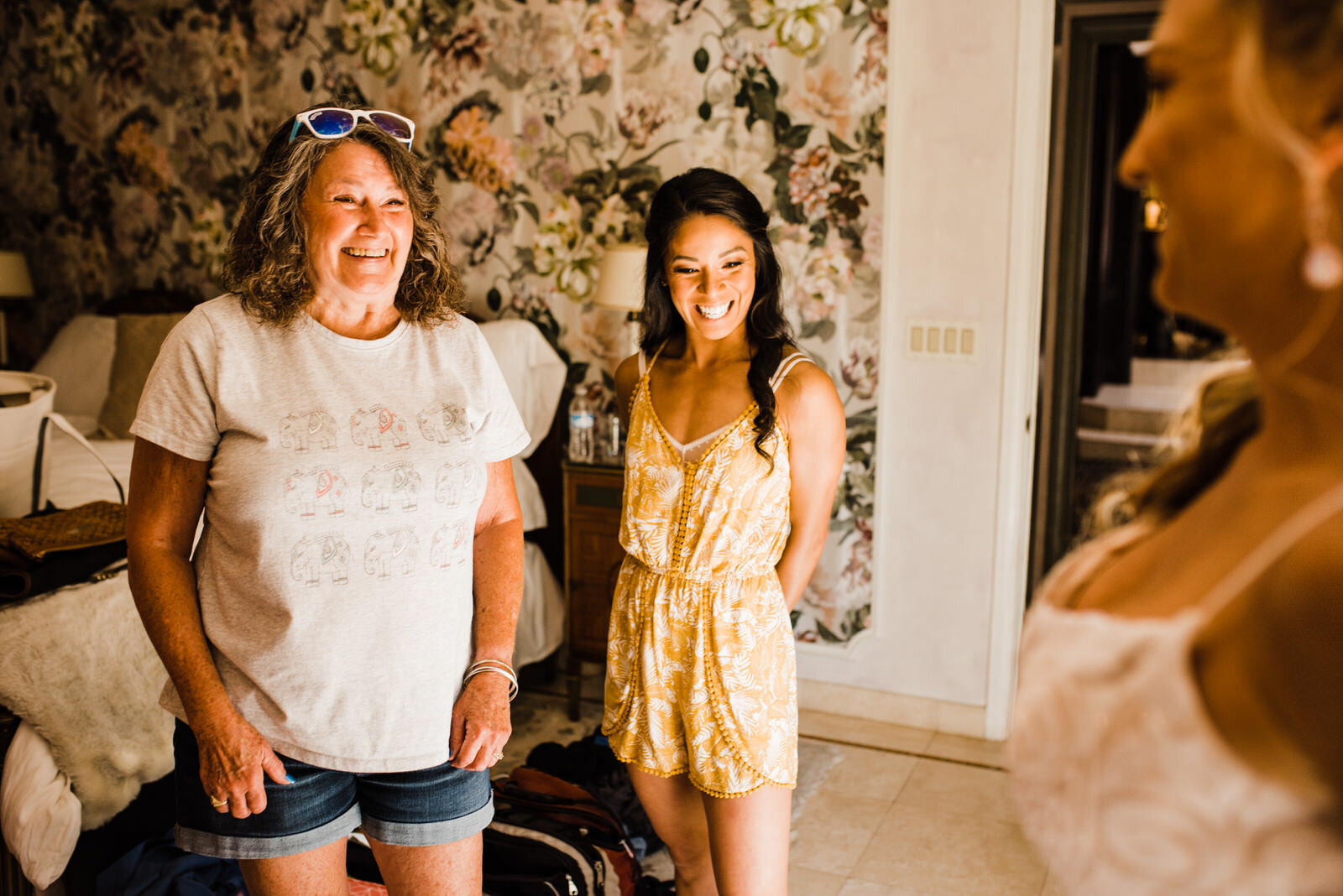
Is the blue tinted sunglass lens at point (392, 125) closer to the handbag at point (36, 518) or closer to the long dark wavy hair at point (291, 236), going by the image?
the long dark wavy hair at point (291, 236)

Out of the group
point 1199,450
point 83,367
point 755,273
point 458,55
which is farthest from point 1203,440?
point 83,367

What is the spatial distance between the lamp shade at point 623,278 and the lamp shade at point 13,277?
2.98m

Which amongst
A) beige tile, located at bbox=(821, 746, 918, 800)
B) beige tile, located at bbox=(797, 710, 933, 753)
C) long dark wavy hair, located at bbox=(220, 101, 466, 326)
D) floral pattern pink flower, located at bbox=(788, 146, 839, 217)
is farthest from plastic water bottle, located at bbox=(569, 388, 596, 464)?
long dark wavy hair, located at bbox=(220, 101, 466, 326)

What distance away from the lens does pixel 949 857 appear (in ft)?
8.05

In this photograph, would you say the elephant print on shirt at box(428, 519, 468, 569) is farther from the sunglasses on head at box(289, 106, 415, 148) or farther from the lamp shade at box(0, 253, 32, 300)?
the lamp shade at box(0, 253, 32, 300)

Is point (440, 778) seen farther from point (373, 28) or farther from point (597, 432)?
point (373, 28)

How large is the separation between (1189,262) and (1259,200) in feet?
0.21

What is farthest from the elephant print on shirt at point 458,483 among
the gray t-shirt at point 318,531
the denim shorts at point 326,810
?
the denim shorts at point 326,810

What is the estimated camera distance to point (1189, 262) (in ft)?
1.99

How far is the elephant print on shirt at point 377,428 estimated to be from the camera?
1.30 metres

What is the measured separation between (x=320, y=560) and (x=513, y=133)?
2600mm

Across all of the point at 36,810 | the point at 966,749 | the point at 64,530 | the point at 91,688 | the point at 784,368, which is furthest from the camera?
the point at 966,749

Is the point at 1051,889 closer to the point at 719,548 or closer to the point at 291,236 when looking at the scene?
the point at 719,548

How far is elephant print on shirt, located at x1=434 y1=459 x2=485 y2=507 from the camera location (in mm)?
1341
